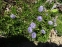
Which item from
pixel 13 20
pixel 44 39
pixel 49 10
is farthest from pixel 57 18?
pixel 13 20

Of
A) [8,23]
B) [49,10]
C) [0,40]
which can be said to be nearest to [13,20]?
[8,23]

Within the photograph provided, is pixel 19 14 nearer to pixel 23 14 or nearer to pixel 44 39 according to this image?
pixel 23 14

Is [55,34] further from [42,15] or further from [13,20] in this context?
[13,20]

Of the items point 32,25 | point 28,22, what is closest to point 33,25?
point 32,25

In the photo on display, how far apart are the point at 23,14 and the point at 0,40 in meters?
0.63

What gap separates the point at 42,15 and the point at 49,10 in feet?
1.08

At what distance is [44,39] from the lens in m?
4.69

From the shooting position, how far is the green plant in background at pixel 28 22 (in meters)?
4.61

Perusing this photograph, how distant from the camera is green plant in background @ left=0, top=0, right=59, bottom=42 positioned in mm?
4609

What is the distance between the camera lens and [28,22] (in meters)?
4.67

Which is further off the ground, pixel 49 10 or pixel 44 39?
pixel 49 10

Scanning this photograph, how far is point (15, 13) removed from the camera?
468 cm

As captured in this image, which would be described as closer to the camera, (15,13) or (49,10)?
(15,13)

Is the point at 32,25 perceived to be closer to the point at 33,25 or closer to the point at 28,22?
the point at 33,25
